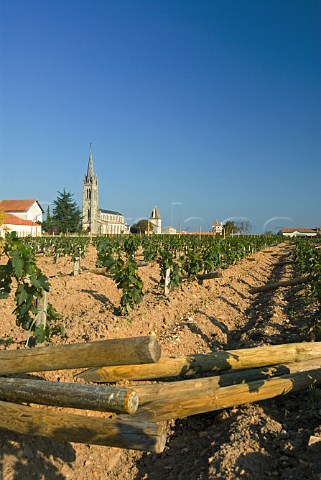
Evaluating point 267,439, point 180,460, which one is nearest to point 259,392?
point 267,439

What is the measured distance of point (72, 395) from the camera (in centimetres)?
360

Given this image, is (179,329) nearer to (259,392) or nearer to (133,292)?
(133,292)

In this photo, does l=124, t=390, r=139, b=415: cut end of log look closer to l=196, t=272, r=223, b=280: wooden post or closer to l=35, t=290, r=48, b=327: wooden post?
l=35, t=290, r=48, b=327: wooden post

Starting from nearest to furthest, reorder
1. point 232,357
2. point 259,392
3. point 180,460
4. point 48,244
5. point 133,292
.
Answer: point 180,460 → point 259,392 → point 232,357 → point 133,292 → point 48,244

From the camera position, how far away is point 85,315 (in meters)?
8.59

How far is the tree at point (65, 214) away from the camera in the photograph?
82.6 m

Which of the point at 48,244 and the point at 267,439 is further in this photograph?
the point at 48,244

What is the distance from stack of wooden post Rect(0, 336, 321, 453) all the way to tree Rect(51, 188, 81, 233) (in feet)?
259

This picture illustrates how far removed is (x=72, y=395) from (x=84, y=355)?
0.64 m

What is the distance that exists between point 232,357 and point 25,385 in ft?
8.59

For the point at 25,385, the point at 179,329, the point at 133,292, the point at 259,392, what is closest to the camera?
the point at 25,385

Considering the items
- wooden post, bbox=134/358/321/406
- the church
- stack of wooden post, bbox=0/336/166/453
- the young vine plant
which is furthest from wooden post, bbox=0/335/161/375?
the church

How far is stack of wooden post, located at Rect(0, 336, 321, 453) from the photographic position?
3422 millimetres

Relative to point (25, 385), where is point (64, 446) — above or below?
below
